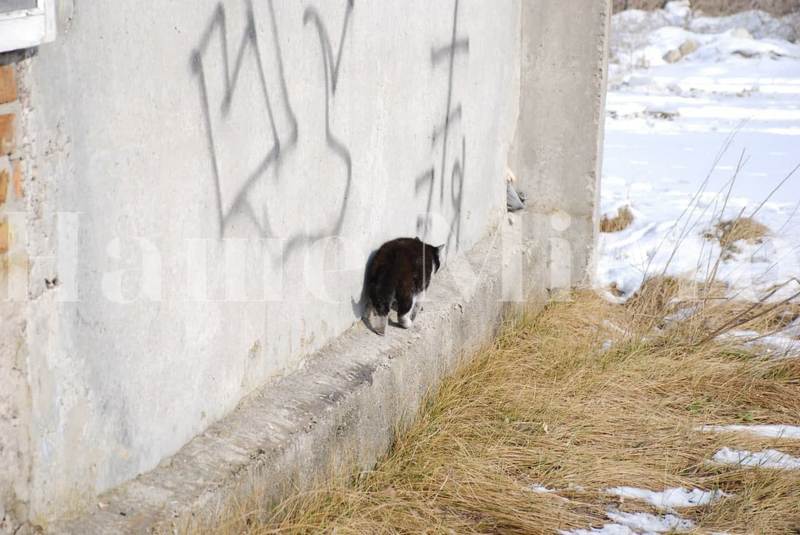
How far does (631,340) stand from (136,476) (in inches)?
115

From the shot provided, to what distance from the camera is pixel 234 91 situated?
2.92 meters

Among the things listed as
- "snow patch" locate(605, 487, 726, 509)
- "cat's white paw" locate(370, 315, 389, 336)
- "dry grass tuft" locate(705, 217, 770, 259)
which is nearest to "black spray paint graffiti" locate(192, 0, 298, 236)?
"cat's white paw" locate(370, 315, 389, 336)

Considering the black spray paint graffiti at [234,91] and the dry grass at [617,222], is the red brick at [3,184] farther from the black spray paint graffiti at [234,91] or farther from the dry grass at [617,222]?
the dry grass at [617,222]

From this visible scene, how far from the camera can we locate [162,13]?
253 cm

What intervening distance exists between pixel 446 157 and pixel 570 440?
1594mm

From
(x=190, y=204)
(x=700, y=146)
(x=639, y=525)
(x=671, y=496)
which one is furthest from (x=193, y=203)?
(x=700, y=146)

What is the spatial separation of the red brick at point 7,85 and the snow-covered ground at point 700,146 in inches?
152

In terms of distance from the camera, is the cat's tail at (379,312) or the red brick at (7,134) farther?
the cat's tail at (379,312)

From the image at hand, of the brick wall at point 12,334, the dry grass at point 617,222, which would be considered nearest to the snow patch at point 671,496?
the brick wall at point 12,334

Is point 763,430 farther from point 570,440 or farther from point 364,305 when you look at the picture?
point 364,305

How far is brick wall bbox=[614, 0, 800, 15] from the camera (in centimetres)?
2612

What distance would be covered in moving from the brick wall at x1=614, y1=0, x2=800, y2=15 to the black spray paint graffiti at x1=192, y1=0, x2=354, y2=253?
24.8 meters

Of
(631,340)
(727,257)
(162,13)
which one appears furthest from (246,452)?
(727,257)

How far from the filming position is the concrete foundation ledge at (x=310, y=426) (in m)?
2.55
